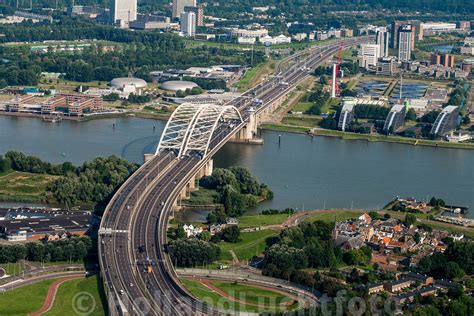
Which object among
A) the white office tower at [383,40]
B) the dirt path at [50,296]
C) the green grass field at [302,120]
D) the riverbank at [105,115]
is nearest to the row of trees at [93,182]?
the dirt path at [50,296]

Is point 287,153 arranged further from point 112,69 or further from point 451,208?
point 112,69

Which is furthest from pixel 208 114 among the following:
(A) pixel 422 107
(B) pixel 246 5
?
(B) pixel 246 5

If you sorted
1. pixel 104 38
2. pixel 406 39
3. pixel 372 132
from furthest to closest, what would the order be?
pixel 104 38 < pixel 406 39 < pixel 372 132

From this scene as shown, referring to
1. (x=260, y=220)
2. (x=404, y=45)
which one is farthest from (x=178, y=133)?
(x=404, y=45)

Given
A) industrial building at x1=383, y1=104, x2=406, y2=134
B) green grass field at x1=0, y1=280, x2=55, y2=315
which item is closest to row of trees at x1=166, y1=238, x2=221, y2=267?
green grass field at x1=0, y1=280, x2=55, y2=315

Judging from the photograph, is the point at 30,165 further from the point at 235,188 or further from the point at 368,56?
the point at 368,56

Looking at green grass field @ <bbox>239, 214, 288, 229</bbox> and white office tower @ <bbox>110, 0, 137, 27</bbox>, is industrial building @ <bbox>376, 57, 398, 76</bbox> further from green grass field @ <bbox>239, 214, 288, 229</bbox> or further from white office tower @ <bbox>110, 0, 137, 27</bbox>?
green grass field @ <bbox>239, 214, 288, 229</bbox>
